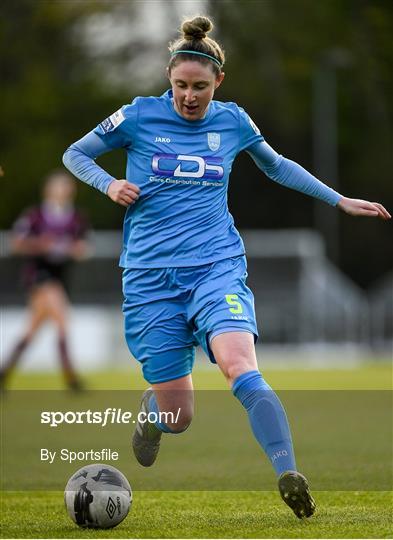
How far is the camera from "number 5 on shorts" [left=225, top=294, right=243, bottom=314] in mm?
6675

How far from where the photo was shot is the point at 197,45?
680 cm

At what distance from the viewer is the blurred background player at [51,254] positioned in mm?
15242

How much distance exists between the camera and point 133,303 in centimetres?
694

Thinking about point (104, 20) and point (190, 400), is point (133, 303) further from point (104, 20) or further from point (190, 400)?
point (104, 20)

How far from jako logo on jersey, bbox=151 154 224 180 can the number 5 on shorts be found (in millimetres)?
636

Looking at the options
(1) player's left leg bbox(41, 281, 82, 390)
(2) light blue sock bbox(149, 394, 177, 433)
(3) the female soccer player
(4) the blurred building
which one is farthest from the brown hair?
(4) the blurred building

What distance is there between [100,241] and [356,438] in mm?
21807

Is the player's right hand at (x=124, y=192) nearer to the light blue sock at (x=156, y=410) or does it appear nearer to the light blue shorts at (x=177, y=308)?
the light blue shorts at (x=177, y=308)

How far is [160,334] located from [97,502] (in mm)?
969

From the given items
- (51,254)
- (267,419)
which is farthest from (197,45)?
(51,254)

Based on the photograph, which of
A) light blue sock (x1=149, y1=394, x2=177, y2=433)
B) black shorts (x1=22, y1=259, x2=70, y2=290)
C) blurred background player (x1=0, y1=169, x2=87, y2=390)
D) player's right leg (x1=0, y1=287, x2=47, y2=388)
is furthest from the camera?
black shorts (x1=22, y1=259, x2=70, y2=290)

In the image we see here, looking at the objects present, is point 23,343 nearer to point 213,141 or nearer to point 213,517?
point 213,141

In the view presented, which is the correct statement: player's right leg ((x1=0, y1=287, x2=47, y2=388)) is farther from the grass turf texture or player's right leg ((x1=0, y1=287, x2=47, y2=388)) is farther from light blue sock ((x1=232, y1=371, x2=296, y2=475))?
light blue sock ((x1=232, y1=371, x2=296, y2=475))

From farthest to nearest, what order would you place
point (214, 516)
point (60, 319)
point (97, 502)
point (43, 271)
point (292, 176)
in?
point (43, 271) → point (60, 319) → point (292, 176) → point (214, 516) → point (97, 502)
